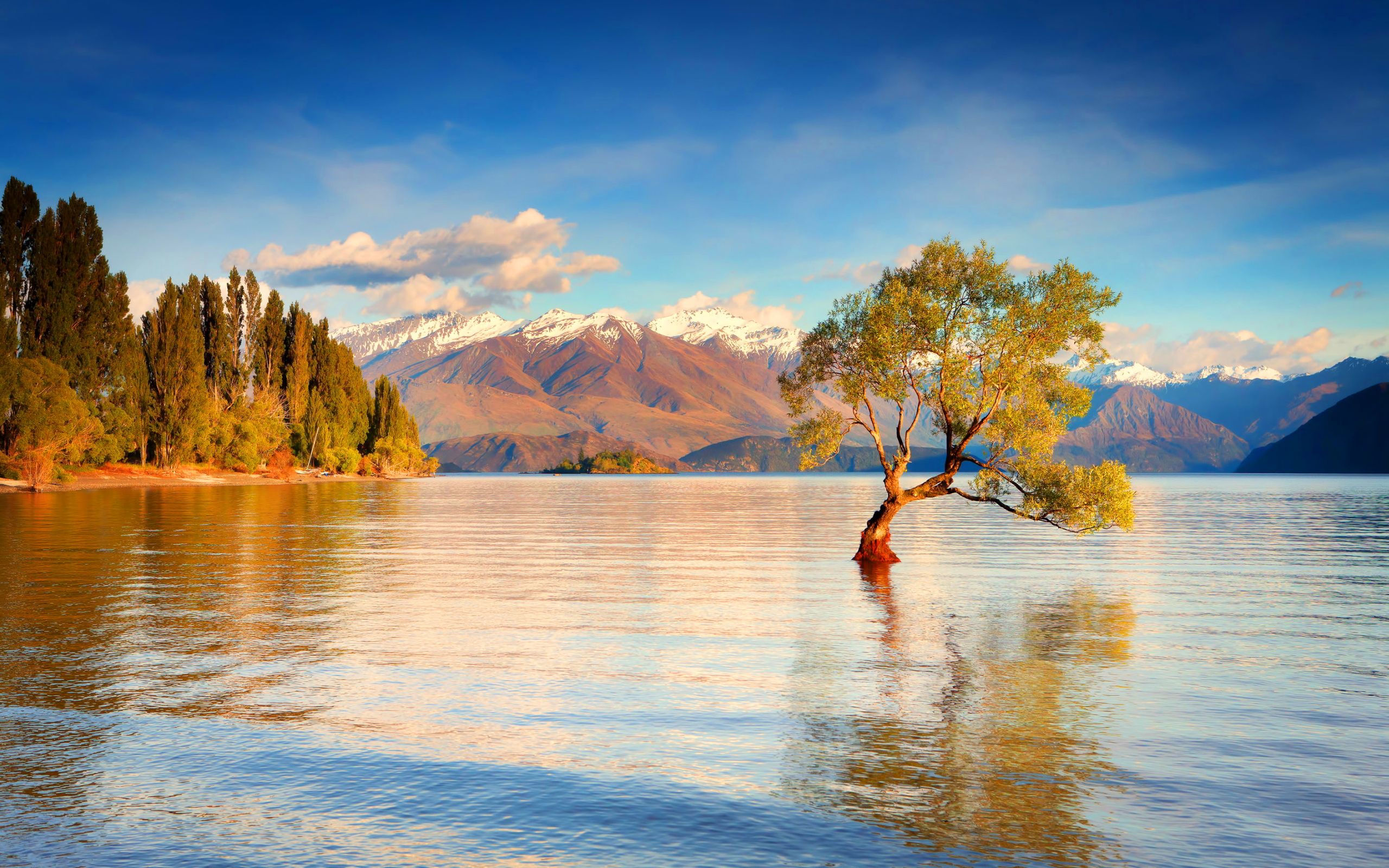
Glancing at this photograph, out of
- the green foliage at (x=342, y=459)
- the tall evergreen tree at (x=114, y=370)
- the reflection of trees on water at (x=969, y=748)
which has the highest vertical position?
the tall evergreen tree at (x=114, y=370)

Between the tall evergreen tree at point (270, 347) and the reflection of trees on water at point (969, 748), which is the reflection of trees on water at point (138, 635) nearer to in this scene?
the reflection of trees on water at point (969, 748)

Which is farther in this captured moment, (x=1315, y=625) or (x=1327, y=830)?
(x=1315, y=625)

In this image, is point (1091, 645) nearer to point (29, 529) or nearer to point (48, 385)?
point (29, 529)

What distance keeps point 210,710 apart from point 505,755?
6.18 m

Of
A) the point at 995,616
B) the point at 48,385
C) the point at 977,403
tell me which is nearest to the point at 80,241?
the point at 48,385

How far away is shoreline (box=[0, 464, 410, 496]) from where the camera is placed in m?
105

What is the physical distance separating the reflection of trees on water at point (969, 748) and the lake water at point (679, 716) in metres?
0.08

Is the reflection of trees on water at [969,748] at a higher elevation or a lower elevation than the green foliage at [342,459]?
lower

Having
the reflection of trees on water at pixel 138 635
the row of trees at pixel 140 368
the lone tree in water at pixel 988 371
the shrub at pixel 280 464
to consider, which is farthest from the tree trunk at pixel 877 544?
the shrub at pixel 280 464

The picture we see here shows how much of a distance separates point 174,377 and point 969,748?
141 metres

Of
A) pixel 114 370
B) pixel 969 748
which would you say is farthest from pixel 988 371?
pixel 114 370

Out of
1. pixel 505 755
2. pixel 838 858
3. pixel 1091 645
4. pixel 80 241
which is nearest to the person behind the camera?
pixel 838 858

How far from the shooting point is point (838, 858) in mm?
10133

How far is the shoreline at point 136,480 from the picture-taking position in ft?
344
